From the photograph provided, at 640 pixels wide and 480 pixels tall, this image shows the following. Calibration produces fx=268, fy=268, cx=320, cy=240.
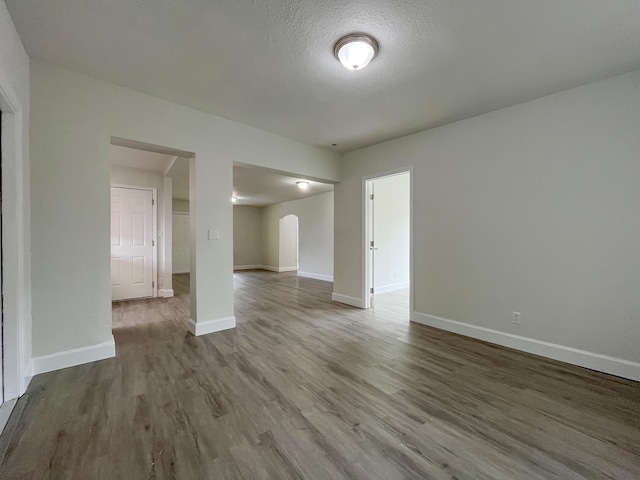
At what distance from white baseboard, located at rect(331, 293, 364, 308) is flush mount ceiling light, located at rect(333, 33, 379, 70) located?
3.49 meters

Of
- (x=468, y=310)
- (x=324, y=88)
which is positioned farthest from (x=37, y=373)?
(x=468, y=310)

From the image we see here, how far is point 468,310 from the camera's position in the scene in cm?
329

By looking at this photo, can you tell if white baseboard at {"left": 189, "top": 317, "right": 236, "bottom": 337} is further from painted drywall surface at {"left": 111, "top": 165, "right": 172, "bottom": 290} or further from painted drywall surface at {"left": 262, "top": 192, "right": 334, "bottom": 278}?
painted drywall surface at {"left": 262, "top": 192, "right": 334, "bottom": 278}

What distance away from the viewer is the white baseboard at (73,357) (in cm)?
227

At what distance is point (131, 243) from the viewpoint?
514 centimetres

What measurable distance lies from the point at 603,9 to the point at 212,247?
381cm

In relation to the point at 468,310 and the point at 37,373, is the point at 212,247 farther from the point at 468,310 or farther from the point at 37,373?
the point at 468,310

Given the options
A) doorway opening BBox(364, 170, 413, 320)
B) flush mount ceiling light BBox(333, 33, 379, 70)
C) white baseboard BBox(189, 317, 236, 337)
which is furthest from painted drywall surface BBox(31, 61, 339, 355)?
doorway opening BBox(364, 170, 413, 320)

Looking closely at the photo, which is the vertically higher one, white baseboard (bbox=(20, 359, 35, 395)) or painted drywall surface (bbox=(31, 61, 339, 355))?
painted drywall surface (bbox=(31, 61, 339, 355))

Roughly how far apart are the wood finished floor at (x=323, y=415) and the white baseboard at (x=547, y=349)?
0.12 metres

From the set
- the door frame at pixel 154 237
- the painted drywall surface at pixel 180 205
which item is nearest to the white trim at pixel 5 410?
the door frame at pixel 154 237

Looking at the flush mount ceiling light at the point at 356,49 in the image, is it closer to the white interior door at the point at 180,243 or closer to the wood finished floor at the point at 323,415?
the wood finished floor at the point at 323,415

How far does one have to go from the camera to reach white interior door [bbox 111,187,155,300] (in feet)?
16.4

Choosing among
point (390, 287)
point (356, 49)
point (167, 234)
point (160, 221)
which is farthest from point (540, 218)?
point (160, 221)
